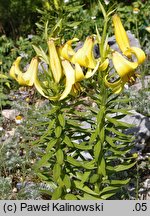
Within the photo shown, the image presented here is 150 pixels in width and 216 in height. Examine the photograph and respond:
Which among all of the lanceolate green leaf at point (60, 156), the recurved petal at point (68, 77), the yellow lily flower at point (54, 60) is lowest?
the lanceolate green leaf at point (60, 156)

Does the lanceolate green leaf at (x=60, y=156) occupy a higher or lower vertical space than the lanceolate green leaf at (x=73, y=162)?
higher

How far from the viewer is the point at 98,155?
2637 mm

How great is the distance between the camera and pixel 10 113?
475 cm

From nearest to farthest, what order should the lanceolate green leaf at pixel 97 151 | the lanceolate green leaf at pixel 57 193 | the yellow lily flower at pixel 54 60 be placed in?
the yellow lily flower at pixel 54 60, the lanceolate green leaf at pixel 97 151, the lanceolate green leaf at pixel 57 193

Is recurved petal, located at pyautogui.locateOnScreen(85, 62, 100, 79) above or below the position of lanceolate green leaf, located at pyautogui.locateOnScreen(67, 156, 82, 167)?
above

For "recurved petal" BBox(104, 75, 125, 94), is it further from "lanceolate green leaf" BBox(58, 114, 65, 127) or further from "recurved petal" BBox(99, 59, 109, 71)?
"lanceolate green leaf" BBox(58, 114, 65, 127)

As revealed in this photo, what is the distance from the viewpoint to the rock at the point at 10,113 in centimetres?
466

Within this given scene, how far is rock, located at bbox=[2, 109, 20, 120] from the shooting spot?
15.3 ft

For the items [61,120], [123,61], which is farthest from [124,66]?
[61,120]

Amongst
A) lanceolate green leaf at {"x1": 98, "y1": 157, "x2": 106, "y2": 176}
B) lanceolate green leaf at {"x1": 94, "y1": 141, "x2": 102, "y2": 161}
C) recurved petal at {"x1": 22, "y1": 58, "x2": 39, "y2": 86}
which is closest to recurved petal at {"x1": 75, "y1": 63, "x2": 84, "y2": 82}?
recurved petal at {"x1": 22, "y1": 58, "x2": 39, "y2": 86}

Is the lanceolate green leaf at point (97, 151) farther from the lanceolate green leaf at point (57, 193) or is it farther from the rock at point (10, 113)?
the rock at point (10, 113)

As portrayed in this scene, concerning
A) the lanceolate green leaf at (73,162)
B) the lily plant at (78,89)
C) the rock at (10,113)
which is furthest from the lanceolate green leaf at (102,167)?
the rock at (10,113)

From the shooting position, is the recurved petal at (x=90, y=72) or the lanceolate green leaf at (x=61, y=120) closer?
the recurved petal at (x=90, y=72)

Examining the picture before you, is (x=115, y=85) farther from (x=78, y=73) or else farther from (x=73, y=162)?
(x=73, y=162)
